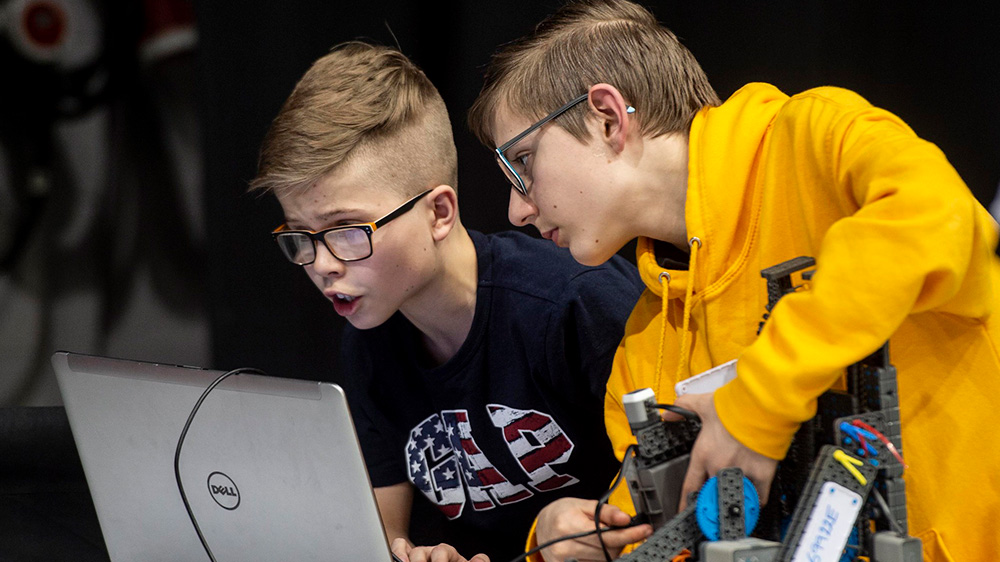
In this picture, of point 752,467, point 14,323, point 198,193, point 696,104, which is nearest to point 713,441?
point 752,467

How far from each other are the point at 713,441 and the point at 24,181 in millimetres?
2628

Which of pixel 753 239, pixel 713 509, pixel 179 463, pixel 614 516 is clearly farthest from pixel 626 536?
pixel 179 463

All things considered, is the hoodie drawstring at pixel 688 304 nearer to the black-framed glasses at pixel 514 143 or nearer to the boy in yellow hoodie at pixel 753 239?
the boy in yellow hoodie at pixel 753 239

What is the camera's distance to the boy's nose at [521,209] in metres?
1.27

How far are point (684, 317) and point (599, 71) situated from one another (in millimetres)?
356

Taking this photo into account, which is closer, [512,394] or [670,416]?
[670,416]

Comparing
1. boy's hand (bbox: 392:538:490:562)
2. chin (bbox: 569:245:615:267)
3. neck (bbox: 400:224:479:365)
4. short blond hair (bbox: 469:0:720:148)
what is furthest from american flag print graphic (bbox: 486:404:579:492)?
short blond hair (bbox: 469:0:720:148)

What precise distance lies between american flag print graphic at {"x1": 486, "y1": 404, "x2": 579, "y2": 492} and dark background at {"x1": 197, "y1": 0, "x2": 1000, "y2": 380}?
0.85 metres

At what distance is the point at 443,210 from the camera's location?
1.57 m

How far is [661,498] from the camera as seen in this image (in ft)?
2.85

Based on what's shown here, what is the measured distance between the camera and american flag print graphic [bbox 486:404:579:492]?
1.54 m

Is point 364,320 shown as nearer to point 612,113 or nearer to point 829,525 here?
point 612,113

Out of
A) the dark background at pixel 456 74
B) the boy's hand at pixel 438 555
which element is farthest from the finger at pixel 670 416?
the dark background at pixel 456 74

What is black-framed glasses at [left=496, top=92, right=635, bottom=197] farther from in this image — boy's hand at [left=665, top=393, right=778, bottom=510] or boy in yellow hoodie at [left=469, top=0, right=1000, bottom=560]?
boy's hand at [left=665, top=393, right=778, bottom=510]
